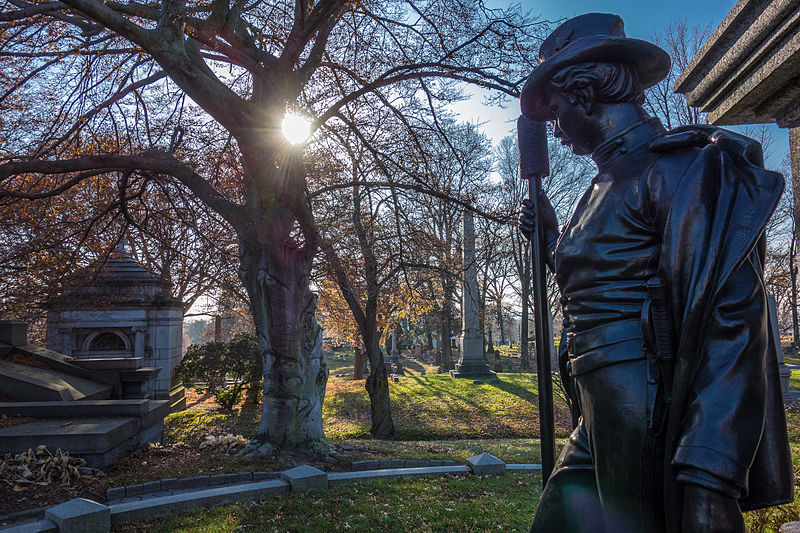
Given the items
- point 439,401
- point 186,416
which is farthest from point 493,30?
point 186,416

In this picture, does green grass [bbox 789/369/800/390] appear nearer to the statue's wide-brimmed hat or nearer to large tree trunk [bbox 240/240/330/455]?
large tree trunk [bbox 240/240/330/455]

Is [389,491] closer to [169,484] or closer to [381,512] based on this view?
[381,512]

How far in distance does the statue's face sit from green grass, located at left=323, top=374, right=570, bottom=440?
462 inches

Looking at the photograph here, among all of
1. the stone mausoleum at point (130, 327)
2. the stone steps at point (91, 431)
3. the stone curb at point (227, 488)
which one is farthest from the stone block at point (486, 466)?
the stone mausoleum at point (130, 327)

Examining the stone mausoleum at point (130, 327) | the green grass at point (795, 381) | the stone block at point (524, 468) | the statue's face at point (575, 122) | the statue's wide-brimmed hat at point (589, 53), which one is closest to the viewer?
the statue's wide-brimmed hat at point (589, 53)

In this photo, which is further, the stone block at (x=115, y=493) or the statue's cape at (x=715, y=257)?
the stone block at (x=115, y=493)

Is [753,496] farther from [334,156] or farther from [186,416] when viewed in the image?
[186,416]

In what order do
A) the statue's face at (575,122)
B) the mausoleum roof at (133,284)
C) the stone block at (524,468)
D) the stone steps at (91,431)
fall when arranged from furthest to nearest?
the mausoleum roof at (133,284), the stone block at (524,468), the stone steps at (91,431), the statue's face at (575,122)

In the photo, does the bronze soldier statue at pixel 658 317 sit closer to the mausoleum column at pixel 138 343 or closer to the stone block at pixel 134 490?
the stone block at pixel 134 490

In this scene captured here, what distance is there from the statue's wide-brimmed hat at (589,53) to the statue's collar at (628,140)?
224 mm

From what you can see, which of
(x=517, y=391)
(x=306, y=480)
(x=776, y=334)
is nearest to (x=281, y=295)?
(x=306, y=480)

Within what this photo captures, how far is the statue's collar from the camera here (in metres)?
2.04

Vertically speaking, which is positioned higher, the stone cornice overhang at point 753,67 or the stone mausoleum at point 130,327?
the stone cornice overhang at point 753,67

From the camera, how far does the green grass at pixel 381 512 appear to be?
492 centimetres
